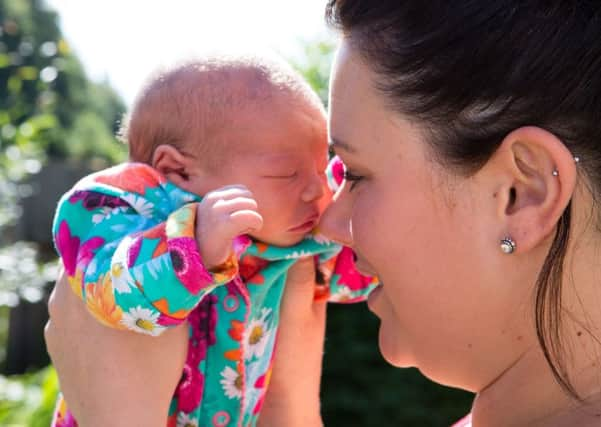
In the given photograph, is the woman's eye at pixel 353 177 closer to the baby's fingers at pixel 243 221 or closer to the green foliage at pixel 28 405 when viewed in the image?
the baby's fingers at pixel 243 221

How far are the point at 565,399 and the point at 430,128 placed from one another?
584mm

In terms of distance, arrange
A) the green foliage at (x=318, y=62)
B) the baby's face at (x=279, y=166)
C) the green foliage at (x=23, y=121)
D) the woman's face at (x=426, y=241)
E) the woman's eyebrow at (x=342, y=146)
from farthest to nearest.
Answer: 1. the green foliage at (x=23, y=121)
2. the green foliage at (x=318, y=62)
3. the baby's face at (x=279, y=166)
4. the woman's eyebrow at (x=342, y=146)
5. the woman's face at (x=426, y=241)

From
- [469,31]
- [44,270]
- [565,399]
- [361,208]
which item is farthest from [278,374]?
[44,270]

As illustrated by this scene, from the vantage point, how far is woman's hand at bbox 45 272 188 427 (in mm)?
2092

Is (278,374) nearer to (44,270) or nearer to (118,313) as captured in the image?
(118,313)

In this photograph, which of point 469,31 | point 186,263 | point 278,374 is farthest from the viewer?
point 278,374

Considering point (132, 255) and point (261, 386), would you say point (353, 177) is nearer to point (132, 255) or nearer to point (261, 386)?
point (132, 255)

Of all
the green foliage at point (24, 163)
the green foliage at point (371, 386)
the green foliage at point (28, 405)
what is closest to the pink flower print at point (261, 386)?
the green foliage at point (24, 163)

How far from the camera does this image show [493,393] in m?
1.93

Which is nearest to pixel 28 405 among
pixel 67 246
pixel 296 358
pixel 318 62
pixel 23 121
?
pixel 23 121

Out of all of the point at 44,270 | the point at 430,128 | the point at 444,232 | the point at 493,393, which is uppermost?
the point at 430,128

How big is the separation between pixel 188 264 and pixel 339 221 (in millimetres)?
376

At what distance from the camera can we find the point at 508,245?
177 centimetres

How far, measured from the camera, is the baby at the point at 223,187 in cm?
217
